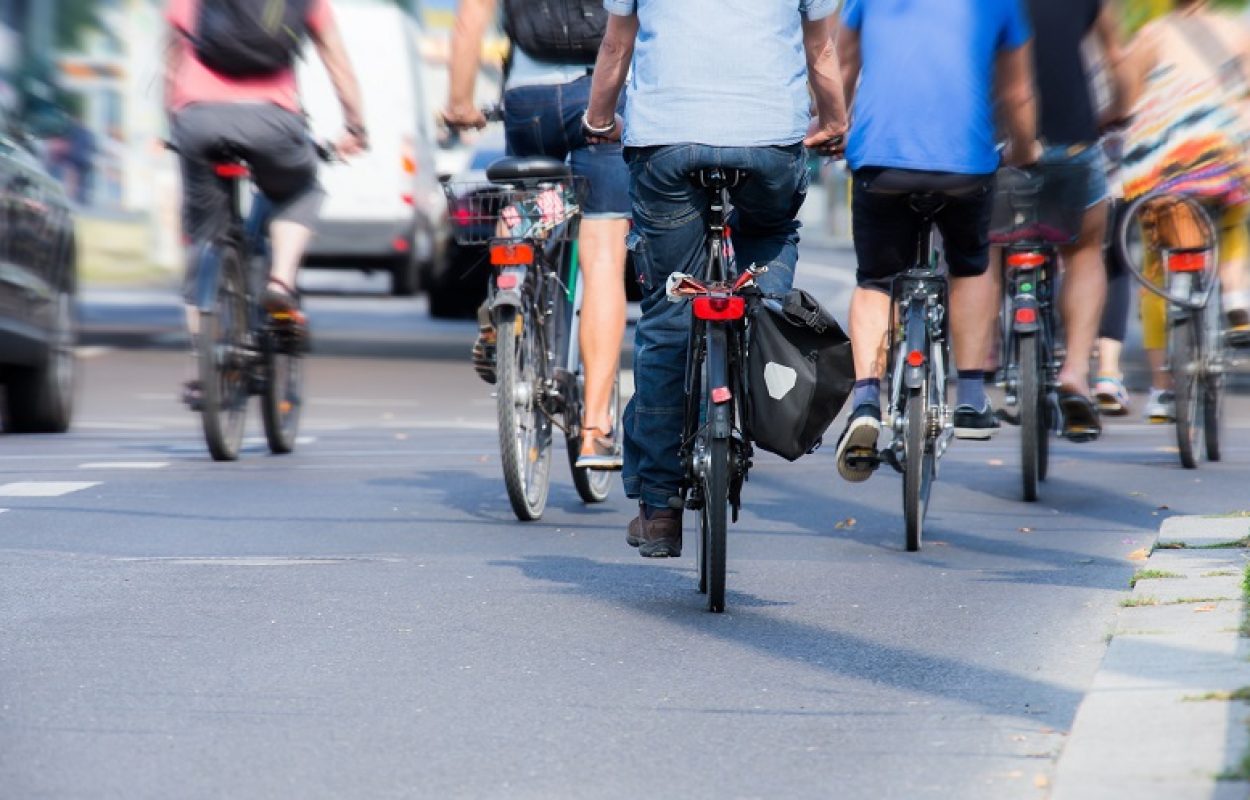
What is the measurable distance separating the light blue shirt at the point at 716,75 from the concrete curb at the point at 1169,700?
4.73ft

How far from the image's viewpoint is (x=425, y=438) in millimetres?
11516

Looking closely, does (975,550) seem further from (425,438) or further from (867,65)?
(425,438)

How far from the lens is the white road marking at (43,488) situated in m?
8.89

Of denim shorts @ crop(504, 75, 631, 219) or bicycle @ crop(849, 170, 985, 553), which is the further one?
denim shorts @ crop(504, 75, 631, 219)

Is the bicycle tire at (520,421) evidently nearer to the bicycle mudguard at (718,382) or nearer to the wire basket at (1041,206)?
the bicycle mudguard at (718,382)

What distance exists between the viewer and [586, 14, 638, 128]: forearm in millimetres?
6602

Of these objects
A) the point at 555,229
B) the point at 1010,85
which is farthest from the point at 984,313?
the point at 555,229

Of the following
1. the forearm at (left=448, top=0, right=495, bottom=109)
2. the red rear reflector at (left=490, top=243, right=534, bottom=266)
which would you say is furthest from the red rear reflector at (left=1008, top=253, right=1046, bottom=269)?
the forearm at (left=448, top=0, right=495, bottom=109)

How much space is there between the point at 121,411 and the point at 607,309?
573 cm

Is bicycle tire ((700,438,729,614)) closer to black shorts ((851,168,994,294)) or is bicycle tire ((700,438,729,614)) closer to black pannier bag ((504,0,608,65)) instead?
black shorts ((851,168,994,294))

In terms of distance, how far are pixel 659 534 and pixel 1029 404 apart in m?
2.41

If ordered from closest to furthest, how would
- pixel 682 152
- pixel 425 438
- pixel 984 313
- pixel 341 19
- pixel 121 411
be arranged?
pixel 682 152 < pixel 984 313 < pixel 425 438 < pixel 121 411 < pixel 341 19

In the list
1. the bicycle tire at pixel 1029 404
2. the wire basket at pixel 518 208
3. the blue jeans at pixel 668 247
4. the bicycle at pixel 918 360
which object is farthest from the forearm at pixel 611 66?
the bicycle tire at pixel 1029 404

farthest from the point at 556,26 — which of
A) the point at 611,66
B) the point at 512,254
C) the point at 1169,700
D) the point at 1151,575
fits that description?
the point at 1169,700
